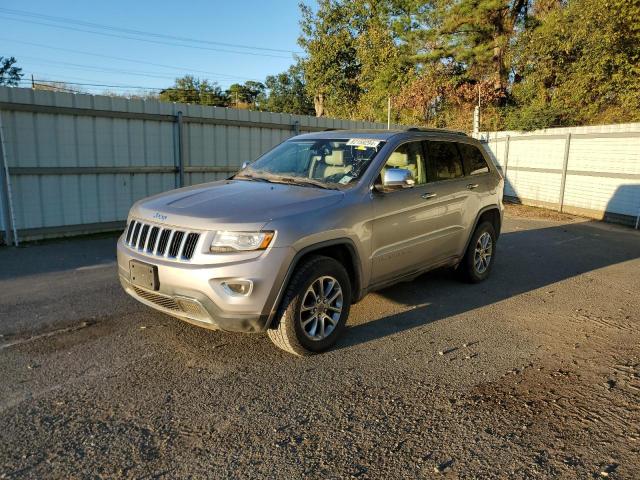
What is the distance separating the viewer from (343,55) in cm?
3378

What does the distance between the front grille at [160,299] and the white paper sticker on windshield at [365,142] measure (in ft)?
7.57

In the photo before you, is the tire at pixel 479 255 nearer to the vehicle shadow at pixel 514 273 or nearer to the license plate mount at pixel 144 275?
the vehicle shadow at pixel 514 273

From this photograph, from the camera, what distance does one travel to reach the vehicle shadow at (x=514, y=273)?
496cm

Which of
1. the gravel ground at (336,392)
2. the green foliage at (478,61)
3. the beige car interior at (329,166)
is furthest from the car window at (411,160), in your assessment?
the green foliage at (478,61)

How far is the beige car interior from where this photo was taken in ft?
15.2

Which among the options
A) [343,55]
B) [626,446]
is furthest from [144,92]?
[626,446]

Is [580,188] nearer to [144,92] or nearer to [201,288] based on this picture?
[201,288]

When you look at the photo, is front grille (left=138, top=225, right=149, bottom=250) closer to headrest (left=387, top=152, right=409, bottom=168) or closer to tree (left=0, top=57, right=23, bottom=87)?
headrest (left=387, top=152, right=409, bottom=168)

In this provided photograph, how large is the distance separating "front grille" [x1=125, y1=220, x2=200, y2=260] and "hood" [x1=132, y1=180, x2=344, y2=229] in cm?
7

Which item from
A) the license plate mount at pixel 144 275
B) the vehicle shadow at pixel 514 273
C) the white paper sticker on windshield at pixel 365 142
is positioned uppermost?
the white paper sticker on windshield at pixel 365 142

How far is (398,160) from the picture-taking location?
486cm

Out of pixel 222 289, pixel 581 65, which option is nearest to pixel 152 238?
pixel 222 289

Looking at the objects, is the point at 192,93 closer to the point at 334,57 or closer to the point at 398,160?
the point at 334,57

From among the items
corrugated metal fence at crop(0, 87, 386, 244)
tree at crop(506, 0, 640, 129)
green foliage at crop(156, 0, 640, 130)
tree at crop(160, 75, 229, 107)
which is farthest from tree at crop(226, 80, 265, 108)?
corrugated metal fence at crop(0, 87, 386, 244)
